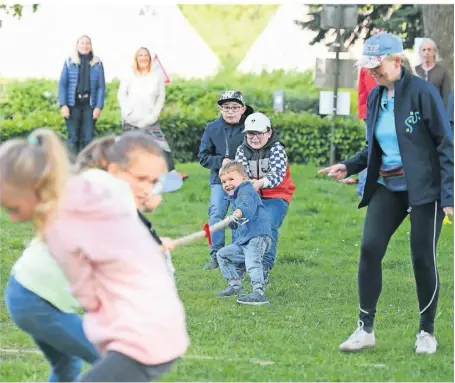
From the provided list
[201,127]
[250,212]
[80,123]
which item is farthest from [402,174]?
[201,127]

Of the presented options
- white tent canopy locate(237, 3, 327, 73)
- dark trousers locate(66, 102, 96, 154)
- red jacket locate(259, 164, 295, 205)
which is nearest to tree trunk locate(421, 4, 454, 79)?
dark trousers locate(66, 102, 96, 154)

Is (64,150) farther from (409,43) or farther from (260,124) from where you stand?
(409,43)

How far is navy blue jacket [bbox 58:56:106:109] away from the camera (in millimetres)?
16203

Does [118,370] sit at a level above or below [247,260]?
above

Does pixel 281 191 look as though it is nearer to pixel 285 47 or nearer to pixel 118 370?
pixel 118 370

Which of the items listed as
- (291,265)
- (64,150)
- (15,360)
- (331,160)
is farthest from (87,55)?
(64,150)

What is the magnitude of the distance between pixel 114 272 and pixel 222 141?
602 cm

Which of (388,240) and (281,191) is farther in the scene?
(281,191)

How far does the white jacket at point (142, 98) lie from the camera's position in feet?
50.4

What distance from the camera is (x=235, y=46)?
4097cm

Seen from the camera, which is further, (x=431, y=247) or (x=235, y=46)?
(x=235, y=46)

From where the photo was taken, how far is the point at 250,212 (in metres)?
8.73

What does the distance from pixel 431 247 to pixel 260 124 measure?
265 cm

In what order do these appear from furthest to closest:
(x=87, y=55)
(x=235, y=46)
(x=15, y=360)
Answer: (x=235, y=46), (x=87, y=55), (x=15, y=360)
